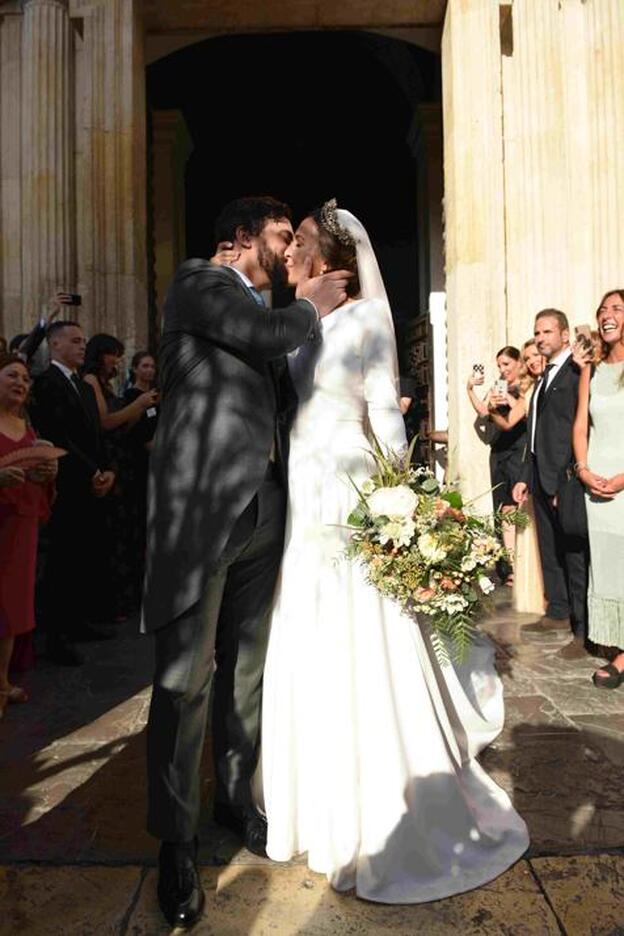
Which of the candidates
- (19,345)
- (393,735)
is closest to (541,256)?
(19,345)

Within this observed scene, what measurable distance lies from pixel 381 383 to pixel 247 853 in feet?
5.51

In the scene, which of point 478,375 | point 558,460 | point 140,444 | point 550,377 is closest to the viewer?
point 558,460

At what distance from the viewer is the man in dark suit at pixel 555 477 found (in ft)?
18.6

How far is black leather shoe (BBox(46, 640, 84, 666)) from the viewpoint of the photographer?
5.45 meters

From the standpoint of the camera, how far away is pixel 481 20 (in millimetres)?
8312

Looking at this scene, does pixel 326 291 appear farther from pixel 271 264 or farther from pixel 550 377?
pixel 550 377

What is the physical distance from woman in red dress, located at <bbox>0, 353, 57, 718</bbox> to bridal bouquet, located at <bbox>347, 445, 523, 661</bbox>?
2.44 meters

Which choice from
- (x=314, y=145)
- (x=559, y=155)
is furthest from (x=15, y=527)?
(x=314, y=145)

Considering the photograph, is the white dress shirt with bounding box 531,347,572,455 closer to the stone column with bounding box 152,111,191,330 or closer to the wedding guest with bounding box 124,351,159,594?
the wedding guest with bounding box 124,351,159,594

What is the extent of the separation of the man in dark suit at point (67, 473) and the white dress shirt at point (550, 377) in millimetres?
3155

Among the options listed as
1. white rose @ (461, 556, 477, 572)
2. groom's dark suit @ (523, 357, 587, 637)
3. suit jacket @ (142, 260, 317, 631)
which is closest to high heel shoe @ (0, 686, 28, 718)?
suit jacket @ (142, 260, 317, 631)

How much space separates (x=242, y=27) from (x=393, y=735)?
875 centimetres

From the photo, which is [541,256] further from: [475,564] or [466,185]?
[475,564]

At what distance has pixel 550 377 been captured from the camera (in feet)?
19.5
